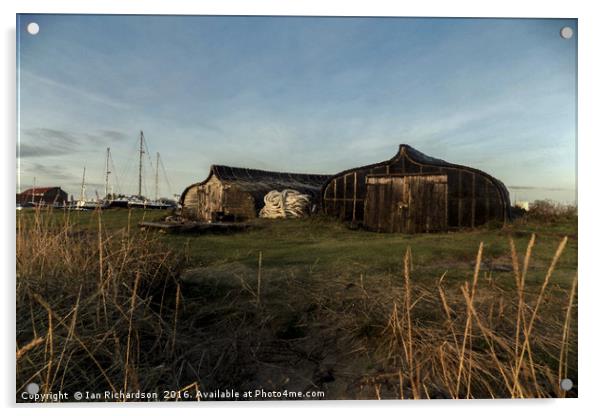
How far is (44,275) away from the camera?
2809 mm

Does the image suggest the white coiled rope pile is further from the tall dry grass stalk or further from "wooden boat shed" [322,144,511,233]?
the tall dry grass stalk

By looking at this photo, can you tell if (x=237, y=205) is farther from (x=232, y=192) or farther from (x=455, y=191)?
(x=455, y=191)

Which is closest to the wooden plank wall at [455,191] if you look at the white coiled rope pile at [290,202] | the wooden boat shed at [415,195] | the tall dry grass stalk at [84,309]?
the wooden boat shed at [415,195]

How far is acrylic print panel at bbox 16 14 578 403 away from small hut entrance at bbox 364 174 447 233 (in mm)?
961

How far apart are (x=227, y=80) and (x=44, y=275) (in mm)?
2064

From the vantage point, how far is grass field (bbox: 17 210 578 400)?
2443 mm

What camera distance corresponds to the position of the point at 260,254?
9.90 ft

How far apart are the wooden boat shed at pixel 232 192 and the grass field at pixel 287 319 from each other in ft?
1.26

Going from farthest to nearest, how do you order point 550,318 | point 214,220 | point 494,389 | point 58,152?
point 214,220 < point 58,152 < point 550,318 < point 494,389

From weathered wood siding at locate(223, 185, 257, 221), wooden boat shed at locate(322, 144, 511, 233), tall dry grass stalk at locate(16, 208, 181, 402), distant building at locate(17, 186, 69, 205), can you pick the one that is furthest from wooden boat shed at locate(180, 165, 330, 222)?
distant building at locate(17, 186, 69, 205)

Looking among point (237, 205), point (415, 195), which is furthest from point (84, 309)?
point (415, 195)

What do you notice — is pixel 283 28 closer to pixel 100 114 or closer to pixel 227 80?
pixel 227 80

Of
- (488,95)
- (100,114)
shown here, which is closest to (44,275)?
(100,114)

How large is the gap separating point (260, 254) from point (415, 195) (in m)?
2.67
